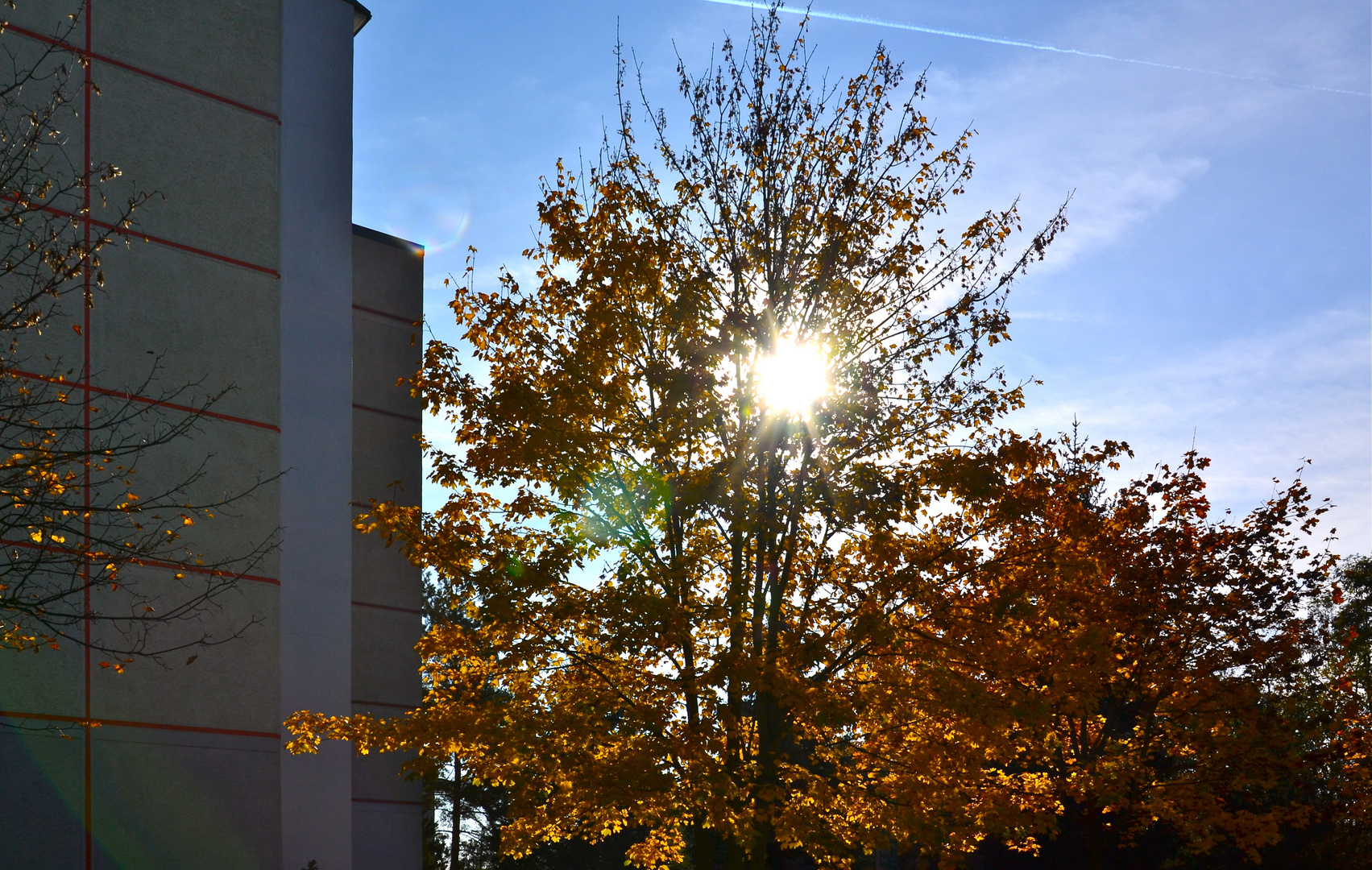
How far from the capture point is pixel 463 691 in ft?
36.0

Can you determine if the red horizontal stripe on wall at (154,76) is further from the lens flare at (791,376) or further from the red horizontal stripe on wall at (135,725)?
the lens flare at (791,376)

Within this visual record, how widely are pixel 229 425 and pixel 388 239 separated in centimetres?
586

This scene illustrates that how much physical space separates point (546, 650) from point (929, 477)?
4.07m

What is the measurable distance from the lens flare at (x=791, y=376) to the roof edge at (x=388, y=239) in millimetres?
9997

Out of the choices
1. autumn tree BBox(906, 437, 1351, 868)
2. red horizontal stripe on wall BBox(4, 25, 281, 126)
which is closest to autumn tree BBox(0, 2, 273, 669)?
red horizontal stripe on wall BBox(4, 25, 281, 126)

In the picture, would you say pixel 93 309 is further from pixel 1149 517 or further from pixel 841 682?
pixel 1149 517

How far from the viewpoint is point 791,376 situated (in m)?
11.4

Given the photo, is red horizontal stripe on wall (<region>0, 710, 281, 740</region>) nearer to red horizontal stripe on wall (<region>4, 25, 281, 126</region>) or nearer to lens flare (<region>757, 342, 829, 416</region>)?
red horizontal stripe on wall (<region>4, 25, 281, 126</region>)

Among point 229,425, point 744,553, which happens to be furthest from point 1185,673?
point 229,425

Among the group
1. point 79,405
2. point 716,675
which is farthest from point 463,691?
point 79,405

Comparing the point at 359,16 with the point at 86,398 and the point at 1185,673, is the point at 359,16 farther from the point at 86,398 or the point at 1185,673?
the point at 1185,673

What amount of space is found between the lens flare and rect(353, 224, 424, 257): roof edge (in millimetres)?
9997

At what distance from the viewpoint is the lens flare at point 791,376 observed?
442 inches

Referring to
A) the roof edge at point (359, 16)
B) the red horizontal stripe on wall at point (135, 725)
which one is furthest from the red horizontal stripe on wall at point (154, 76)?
the red horizontal stripe on wall at point (135, 725)
